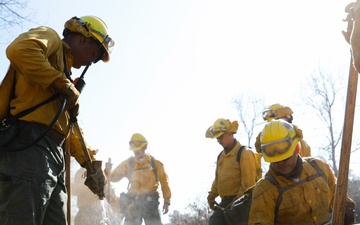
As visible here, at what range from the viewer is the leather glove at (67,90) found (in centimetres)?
302

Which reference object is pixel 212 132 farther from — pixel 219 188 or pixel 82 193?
pixel 82 193

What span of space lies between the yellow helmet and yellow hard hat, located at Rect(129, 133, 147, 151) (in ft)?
12.1

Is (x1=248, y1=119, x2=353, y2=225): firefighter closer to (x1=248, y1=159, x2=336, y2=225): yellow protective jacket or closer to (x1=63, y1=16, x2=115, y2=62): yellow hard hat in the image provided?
(x1=248, y1=159, x2=336, y2=225): yellow protective jacket

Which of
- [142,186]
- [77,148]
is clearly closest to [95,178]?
[77,148]

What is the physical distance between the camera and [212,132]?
7.64m

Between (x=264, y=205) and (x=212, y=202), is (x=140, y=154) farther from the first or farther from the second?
(x=264, y=205)

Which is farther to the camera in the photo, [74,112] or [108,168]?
[108,168]

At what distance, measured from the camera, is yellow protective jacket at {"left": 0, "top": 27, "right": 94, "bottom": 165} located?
2.93 meters

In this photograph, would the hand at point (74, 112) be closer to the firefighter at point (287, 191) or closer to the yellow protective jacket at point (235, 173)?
the firefighter at point (287, 191)

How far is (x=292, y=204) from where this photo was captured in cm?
420

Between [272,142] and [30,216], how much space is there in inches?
92.4

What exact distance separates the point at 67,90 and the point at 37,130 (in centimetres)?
33

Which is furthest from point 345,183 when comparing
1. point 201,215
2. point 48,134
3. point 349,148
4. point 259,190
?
point 201,215

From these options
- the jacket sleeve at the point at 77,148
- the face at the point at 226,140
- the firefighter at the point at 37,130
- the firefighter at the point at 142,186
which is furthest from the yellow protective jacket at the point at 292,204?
the firefighter at the point at 142,186
